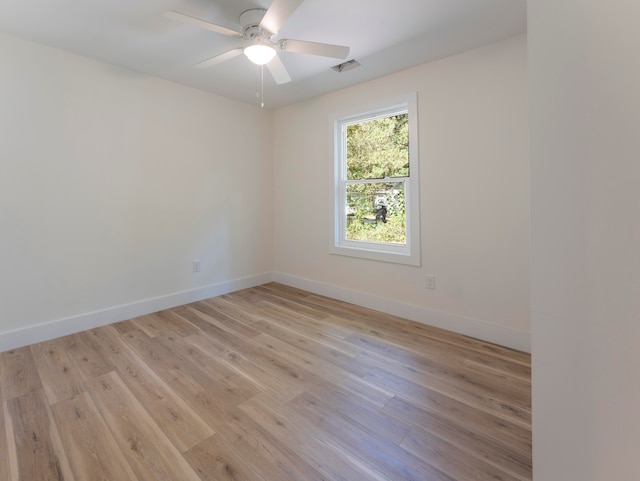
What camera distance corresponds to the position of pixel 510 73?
231 centimetres

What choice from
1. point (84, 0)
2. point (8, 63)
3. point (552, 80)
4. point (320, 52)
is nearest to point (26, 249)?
point (8, 63)

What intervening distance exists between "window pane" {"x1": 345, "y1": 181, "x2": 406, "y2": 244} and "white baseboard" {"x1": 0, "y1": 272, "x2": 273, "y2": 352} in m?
1.71

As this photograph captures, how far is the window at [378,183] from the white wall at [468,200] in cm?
11

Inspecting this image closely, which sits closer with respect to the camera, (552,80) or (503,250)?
(552,80)

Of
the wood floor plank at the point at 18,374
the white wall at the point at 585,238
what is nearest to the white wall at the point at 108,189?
the wood floor plank at the point at 18,374

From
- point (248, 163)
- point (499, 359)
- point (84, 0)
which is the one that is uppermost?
point (84, 0)

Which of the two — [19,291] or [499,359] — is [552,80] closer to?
[499,359]

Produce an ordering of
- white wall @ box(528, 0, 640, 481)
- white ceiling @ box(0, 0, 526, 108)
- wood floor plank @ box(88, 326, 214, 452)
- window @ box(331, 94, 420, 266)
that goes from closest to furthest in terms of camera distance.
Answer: white wall @ box(528, 0, 640, 481), wood floor plank @ box(88, 326, 214, 452), white ceiling @ box(0, 0, 526, 108), window @ box(331, 94, 420, 266)

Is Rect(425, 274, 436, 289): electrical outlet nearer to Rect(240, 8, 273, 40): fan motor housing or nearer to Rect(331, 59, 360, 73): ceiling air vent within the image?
Rect(331, 59, 360, 73): ceiling air vent

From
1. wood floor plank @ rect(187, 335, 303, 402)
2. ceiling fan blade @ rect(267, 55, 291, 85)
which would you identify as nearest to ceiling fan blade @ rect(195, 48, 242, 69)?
ceiling fan blade @ rect(267, 55, 291, 85)

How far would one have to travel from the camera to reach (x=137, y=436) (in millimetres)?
1478

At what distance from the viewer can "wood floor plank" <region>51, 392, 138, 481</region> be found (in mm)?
1280

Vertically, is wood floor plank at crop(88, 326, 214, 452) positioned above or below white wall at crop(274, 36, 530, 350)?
below

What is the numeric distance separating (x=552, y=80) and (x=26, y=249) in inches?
137
